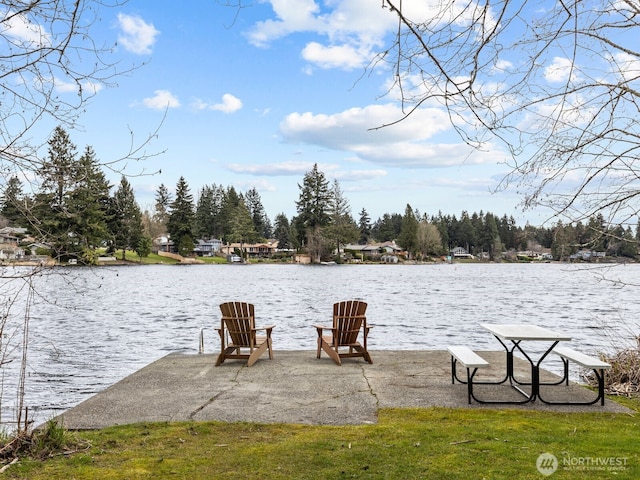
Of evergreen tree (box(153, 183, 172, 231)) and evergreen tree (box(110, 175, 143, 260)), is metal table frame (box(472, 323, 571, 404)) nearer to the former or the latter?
evergreen tree (box(110, 175, 143, 260))

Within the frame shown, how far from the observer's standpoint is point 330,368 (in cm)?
799

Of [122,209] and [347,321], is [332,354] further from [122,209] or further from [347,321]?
[122,209]

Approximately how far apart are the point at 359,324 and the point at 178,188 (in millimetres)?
77550

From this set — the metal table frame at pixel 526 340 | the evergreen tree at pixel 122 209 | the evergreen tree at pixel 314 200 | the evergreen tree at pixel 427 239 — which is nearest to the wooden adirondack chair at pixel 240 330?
the evergreen tree at pixel 122 209

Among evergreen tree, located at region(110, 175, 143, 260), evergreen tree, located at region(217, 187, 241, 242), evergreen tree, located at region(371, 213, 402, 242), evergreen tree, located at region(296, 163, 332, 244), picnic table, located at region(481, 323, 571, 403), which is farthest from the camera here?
evergreen tree, located at region(371, 213, 402, 242)

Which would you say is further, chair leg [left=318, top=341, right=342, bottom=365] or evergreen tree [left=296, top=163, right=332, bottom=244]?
evergreen tree [left=296, top=163, right=332, bottom=244]

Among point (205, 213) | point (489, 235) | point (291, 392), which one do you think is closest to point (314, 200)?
point (205, 213)

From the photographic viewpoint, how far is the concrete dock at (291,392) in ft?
18.6

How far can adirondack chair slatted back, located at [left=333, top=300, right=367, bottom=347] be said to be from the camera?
8320 mm

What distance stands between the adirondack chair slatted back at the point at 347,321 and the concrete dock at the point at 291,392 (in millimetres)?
380

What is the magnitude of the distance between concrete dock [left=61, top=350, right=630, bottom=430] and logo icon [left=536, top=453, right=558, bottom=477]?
5.31 feet

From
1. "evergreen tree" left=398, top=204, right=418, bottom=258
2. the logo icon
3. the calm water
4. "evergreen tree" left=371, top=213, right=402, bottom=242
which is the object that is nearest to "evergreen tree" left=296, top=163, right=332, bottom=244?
"evergreen tree" left=398, top=204, right=418, bottom=258

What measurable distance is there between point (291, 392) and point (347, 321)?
2035 mm

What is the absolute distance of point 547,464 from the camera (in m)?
4.15
